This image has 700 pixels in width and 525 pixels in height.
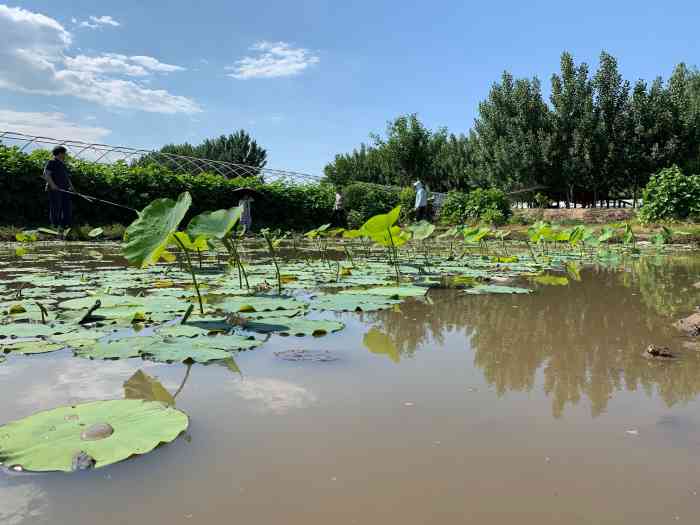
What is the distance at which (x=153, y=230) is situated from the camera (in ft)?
6.94

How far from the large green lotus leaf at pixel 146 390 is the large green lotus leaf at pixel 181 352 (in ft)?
0.40

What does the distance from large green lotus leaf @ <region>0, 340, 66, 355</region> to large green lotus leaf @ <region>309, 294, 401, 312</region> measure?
1165 mm

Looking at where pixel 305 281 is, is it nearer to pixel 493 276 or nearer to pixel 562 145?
pixel 493 276

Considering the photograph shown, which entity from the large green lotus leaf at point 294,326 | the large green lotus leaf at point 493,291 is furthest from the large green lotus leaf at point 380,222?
the large green lotus leaf at point 294,326

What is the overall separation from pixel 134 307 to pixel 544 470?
2060 millimetres

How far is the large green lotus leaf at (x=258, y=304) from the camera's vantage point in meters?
2.41

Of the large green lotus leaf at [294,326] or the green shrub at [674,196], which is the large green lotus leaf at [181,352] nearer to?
the large green lotus leaf at [294,326]

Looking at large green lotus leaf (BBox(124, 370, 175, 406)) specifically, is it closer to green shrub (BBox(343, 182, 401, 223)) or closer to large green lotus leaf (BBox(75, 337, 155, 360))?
large green lotus leaf (BBox(75, 337, 155, 360))

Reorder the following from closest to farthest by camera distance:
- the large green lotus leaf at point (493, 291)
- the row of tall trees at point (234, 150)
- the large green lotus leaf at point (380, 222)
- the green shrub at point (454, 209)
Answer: the large green lotus leaf at point (493, 291), the large green lotus leaf at point (380, 222), the green shrub at point (454, 209), the row of tall trees at point (234, 150)

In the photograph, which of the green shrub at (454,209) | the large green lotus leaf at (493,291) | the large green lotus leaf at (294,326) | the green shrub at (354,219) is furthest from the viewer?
the green shrub at (354,219)

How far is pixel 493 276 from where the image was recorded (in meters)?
4.07

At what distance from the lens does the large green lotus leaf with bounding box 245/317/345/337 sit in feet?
6.64

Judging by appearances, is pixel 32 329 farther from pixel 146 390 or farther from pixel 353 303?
pixel 353 303

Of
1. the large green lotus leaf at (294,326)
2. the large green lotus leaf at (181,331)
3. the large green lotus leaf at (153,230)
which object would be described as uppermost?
the large green lotus leaf at (153,230)
